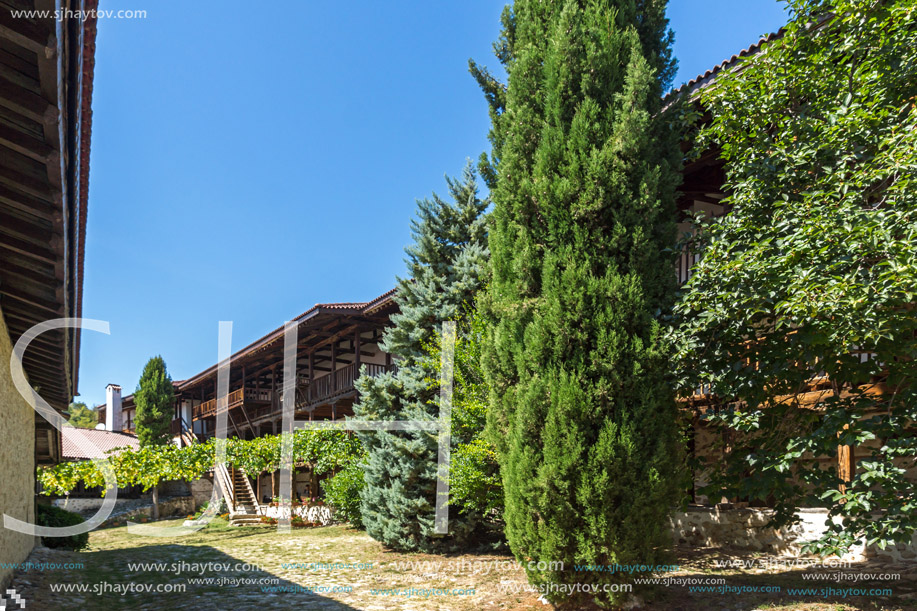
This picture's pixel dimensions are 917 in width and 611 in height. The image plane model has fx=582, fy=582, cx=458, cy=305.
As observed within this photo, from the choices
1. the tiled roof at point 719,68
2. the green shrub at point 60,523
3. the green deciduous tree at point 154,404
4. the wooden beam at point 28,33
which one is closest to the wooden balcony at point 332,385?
the green shrub at point 60,523

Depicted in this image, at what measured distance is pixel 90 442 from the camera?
2762 cm

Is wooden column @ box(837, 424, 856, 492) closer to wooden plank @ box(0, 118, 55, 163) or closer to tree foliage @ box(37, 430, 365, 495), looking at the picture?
wooden plank @ box(0, 118, 55, 163)

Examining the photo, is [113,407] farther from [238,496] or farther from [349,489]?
[349,489]

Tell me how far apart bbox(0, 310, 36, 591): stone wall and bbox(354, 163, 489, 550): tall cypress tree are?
521 centimetres

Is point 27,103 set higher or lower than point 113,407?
higher

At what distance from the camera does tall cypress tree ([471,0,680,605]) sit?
17.7ft

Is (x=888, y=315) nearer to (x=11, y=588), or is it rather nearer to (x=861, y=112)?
(x=861, y=112)

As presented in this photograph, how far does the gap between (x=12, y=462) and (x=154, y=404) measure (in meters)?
20.8

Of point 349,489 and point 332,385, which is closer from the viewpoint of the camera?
point 349,489

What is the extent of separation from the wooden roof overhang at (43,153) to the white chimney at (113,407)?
Answer: 2875 centimetres

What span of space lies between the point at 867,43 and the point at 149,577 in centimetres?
1108

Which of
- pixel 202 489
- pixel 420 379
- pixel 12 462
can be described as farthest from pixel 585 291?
pixel 202 489

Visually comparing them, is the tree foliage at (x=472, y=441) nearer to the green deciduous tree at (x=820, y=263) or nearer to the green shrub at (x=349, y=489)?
the green shrub at (x=349, y=489)

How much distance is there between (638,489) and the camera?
17.4 ft
